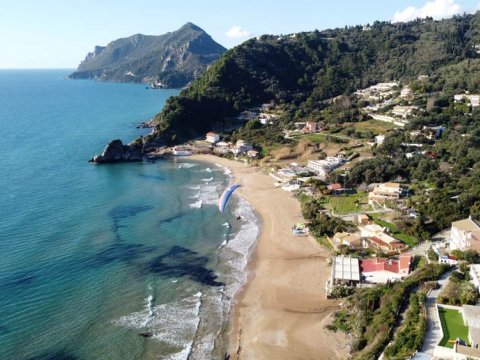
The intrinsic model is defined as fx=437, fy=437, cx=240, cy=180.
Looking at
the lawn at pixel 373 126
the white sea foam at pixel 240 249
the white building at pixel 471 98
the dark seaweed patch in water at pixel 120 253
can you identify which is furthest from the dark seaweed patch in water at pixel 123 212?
the white building at pixel 471 98

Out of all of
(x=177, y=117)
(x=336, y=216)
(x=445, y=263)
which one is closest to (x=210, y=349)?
(x=445, y=263)

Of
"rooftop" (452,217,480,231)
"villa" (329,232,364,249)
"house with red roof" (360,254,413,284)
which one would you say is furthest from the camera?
"villa" (329,232,364,249)

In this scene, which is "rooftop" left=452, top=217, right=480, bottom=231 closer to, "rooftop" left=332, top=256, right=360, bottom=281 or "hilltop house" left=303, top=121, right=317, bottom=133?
"rooftop" left=332, top=256, right=360, bottom=281

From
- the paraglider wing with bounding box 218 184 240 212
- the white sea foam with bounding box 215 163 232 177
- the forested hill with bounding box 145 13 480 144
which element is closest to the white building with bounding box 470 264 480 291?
the paraglider wing with bounding box 218 184 240 212

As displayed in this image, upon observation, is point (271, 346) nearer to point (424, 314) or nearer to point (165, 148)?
point (424, 314)

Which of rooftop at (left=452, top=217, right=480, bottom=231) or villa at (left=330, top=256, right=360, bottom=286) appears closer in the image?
villa at (left=330, top=256, right=360, bottom=286)

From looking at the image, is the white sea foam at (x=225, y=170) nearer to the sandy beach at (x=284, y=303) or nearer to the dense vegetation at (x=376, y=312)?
the sandy beach at (x=284, y=303)
